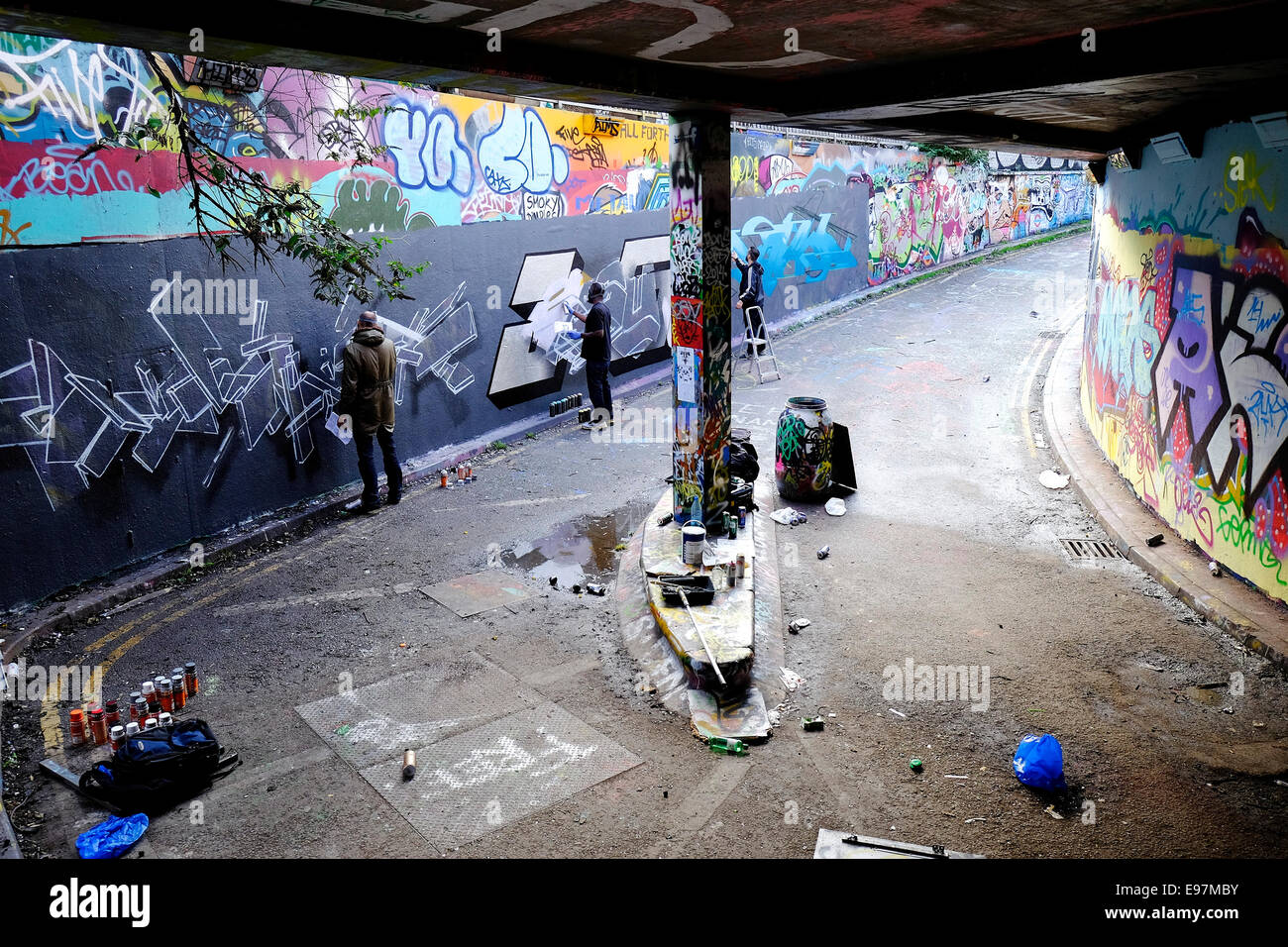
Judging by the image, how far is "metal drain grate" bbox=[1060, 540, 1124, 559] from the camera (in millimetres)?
9054

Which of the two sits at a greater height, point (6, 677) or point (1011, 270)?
point (1011, 270)

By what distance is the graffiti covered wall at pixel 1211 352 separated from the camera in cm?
734

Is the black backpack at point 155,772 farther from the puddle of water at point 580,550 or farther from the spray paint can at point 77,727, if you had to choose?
the puddle of water at point 580,550

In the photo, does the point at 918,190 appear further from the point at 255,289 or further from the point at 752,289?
the point at 255,289

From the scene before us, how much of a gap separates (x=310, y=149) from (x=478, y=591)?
5325 mm

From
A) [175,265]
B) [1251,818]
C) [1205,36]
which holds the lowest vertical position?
[1251,818]

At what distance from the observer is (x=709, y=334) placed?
27.2ft

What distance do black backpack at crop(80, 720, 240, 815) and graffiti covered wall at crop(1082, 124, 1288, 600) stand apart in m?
8.02

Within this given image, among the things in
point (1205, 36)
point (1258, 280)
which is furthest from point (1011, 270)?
point (1205, 36)

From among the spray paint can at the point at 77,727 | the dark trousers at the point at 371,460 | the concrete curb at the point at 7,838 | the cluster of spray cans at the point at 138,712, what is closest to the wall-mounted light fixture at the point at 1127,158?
the dark trousers at the point at 371,460

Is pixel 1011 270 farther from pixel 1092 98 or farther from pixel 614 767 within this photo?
pixel 614 767

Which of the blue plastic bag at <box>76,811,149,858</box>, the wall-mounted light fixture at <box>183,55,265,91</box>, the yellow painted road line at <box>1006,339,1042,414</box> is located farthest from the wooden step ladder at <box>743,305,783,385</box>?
the blue plastic bag at <box>76,811,149,858</box>
